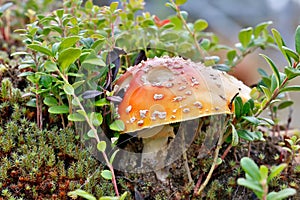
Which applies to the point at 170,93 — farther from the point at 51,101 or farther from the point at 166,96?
the point at 51,101

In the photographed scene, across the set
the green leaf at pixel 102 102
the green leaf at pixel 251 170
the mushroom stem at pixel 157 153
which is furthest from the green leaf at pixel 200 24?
the green leaf at pixel 251 170

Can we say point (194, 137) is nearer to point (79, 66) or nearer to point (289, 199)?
point (289, 199)

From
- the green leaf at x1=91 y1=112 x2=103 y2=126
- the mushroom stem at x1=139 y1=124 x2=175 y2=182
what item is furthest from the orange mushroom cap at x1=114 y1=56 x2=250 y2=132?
the mushroom stem at x1=139 y1=124 x2=175 y2=182

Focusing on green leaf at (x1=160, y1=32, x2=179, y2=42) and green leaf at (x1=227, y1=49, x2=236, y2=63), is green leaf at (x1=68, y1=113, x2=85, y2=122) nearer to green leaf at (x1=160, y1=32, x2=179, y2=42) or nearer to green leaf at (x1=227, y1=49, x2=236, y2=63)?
green leaf at (x1=160, y1=32, x2=179, y2=42)

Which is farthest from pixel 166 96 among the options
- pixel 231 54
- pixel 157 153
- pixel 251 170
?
pixel 231 54

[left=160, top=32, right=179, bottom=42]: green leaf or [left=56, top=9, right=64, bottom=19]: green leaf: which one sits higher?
[left=56, top=9, right=64, bottom=19]: green leaf

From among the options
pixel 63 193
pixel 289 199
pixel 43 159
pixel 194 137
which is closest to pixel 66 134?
pixel 43 159

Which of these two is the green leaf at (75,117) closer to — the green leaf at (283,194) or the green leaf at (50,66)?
the green leaf at (50,66)
